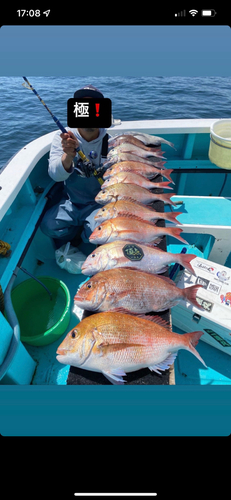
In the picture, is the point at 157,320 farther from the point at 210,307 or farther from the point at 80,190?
the point at 80,190

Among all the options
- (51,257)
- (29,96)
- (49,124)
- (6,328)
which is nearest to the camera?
(6,328)

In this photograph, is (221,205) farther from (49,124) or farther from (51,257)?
(49,124)

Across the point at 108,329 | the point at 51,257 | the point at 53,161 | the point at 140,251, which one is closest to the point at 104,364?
the point at 108,329

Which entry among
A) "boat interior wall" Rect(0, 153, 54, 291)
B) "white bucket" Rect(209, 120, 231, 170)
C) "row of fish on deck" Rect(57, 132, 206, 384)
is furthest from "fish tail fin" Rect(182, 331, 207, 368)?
"white bucket" Rect(209, 120, 231, 170)

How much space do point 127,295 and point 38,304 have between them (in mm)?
1665

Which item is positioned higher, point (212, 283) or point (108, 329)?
point (108, 329)

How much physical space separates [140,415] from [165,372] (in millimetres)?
850

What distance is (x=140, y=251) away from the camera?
1.96 metres

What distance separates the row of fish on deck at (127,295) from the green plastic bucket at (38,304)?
1.04m

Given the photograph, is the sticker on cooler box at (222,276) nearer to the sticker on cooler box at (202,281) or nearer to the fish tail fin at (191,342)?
the sticker on cooler box at (202,281)

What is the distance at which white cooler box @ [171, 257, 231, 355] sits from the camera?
7.22 feet

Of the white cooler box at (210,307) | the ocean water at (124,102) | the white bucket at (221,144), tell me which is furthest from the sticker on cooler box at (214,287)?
the ocean water at (124,102)

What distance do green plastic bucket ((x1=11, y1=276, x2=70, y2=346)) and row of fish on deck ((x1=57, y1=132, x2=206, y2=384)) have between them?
1037 millimetres
